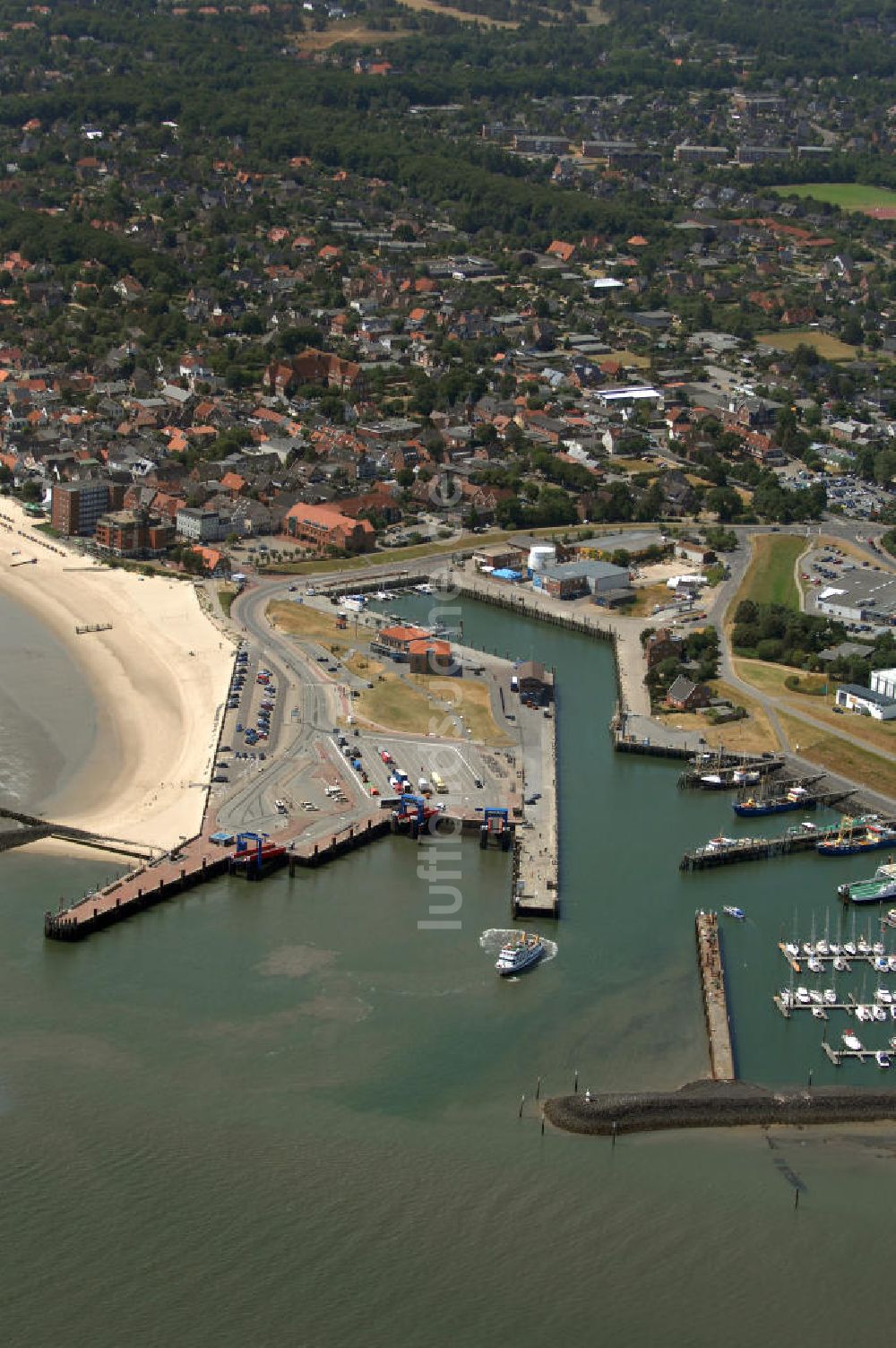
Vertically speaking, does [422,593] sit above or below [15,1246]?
below

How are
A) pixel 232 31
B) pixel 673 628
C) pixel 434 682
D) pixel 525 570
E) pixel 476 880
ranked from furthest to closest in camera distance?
pixel 232 31, pixel 525 570, pixel 673 628, pixel 434 682, pixel 476 880

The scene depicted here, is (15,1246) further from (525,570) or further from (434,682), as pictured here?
(525,570)

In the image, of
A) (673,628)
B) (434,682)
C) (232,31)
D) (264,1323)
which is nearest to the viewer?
(264,1323)

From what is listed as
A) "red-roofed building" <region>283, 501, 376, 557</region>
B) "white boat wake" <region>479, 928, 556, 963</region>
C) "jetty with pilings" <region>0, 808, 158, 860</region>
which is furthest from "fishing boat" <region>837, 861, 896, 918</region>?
"red-roofed building" <region>283, 501, 376, 557</region>

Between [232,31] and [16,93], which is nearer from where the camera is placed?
[16,93]

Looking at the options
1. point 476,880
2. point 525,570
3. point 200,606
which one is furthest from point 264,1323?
point 525,570

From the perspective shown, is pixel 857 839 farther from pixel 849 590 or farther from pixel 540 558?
pixel 540 558

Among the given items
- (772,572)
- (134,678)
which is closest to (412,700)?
(134,678)

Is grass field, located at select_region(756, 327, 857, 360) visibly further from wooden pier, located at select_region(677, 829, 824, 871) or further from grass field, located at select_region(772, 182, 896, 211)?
wooden pier, located at select_region(677, 829, 824, 871)
